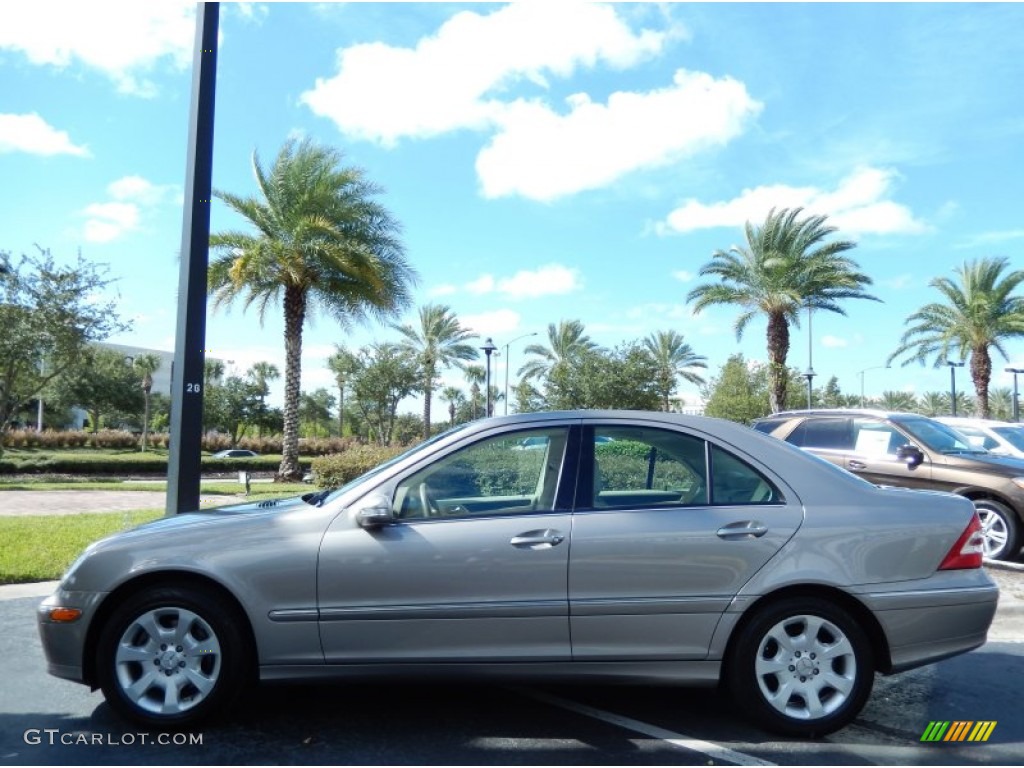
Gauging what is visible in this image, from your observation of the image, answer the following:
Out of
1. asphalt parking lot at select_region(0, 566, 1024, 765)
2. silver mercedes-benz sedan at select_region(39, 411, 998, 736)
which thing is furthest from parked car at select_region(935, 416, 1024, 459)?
silver mercedes-benz sedan at select_region(39, 411, 998, 736)

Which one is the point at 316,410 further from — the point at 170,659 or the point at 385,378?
the point at 170,659

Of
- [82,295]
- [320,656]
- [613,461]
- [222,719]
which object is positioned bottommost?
[222,719]

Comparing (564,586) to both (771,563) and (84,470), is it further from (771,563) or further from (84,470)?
(84,470)

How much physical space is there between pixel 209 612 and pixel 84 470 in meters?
28.8

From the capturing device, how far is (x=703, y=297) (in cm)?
2739

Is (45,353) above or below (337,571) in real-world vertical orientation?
above

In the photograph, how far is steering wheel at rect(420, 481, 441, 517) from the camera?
3994 mm

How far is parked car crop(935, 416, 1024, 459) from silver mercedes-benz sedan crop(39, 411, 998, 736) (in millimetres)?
10167

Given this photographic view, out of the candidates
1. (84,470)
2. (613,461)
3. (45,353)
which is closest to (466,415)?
(84,470)

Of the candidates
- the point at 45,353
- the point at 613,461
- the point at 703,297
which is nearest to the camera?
the point at 613,461

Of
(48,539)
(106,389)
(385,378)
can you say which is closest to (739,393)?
(385,378)

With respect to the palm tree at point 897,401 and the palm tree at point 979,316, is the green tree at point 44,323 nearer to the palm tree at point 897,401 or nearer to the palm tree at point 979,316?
the palm tree at point 979,316

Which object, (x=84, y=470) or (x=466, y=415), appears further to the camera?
(x=466, y=415)

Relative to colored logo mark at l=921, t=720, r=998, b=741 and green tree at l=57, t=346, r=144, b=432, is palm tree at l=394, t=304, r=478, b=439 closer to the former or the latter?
green tree at l=57, t=346, r=144, b=432
